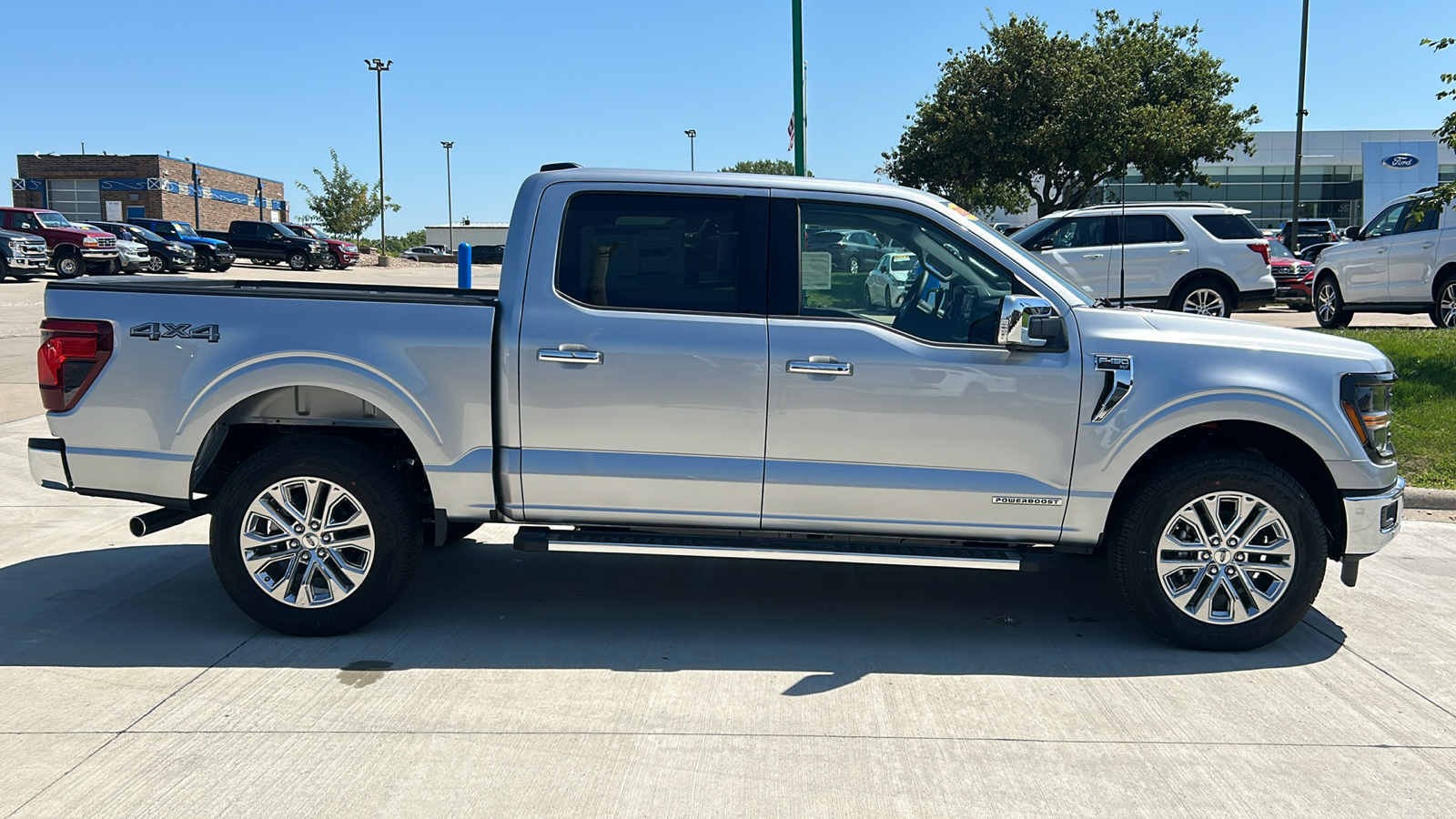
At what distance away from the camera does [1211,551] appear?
4.95 m

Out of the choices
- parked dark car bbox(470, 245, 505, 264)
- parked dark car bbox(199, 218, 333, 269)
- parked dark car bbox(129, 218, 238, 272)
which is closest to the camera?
parked dark car bbox(129, 218, 238, 272)

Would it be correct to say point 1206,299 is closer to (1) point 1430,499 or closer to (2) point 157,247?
(1) point 1430,499

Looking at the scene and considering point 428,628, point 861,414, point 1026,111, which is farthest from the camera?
point 1026,111

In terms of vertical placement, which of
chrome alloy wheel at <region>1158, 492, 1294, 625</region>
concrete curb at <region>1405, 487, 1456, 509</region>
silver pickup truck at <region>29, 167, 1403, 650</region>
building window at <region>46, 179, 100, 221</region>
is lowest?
concrete curb at <region>1405, 487, 1456, 509</region>

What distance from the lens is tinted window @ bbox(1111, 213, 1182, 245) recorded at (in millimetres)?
15922

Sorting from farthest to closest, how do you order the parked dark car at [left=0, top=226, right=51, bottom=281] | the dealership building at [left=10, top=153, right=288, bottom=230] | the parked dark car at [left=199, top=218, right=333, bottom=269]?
the dealership building at [left=10, top=153, right=288, bottom=230] < the parked dark car at [left=199, top=218, right=333, bottom=269] < the parked dark car at [left=0, top=226, right=51, bottom=281]

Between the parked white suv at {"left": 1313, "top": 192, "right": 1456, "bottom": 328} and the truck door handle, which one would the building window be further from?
the truck door handle

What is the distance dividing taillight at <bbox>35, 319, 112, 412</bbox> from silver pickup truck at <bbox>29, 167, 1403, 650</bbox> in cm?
1

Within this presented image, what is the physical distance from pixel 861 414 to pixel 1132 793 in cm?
184

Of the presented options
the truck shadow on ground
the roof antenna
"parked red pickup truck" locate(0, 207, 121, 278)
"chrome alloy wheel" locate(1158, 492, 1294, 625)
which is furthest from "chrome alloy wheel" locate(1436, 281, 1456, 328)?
"parked red pickup truck" locate(0, 207, 121, 278)

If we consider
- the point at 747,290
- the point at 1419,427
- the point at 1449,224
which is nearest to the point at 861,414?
the point at 747,290

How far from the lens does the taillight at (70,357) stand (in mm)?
4957

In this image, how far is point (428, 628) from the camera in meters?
5.25

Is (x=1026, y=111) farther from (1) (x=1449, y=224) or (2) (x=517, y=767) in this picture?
(2) (x=517, y=767)
